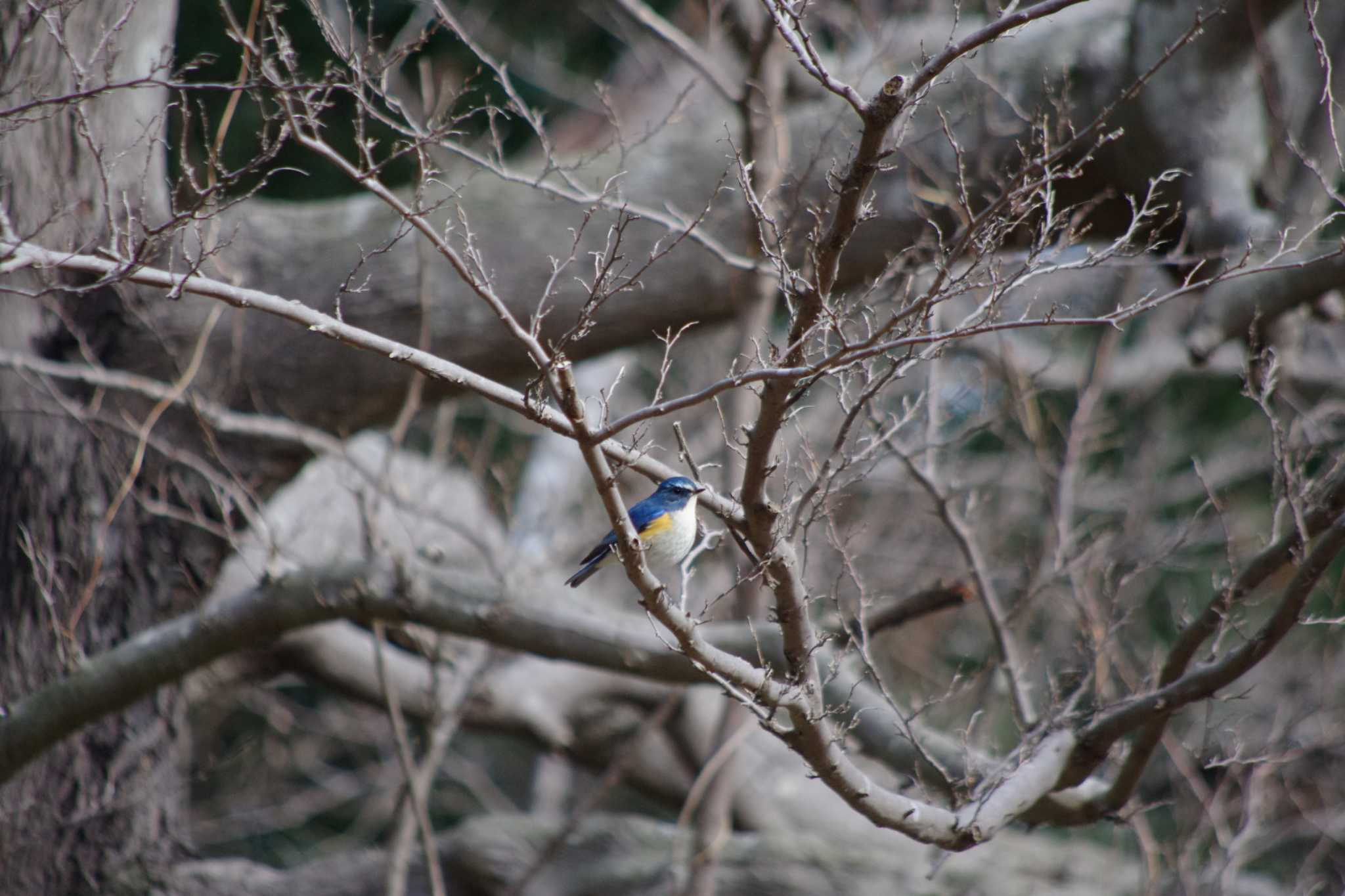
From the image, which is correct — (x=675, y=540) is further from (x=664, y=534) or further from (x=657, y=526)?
(x=657, y=526)

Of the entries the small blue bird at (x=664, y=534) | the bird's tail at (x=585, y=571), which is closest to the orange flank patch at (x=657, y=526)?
the small blue bird at (x=664, y=534)

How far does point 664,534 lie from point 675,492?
0.57ft

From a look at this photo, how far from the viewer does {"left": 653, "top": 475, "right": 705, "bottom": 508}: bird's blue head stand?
10.5 feet

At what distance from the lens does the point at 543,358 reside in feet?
7.32

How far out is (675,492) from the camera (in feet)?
12.8

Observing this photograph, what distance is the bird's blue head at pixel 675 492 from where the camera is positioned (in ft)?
10.5

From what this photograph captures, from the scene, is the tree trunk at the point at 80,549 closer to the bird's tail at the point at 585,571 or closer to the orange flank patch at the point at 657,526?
the bird's tail at the point at 585,571

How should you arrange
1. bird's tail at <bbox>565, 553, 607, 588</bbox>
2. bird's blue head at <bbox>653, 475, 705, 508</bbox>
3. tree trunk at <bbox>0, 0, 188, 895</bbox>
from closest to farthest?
bird's blue head at <bbox>653, 475, 705, 508</bbox> < bird's tail at <bbox>565, 553, 607, 588</bbox> < tree trunk at <bbox>0, 0, 188, 895</bbox>

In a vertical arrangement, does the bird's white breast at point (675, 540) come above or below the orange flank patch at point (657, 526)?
below

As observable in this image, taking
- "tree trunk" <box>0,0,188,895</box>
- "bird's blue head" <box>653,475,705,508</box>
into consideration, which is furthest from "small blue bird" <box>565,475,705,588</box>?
"tree trunk" <box>0,0,188,895</box>

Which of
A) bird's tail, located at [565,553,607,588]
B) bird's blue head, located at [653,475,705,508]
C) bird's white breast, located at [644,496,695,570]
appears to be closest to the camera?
bird's blue head, located at [653,475,705,508]

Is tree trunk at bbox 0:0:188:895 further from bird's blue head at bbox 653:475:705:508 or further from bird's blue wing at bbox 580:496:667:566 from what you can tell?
bird's blue head at bbox 653:475:705:508

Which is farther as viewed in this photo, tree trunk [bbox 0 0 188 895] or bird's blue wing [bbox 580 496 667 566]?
tree trunk [bbox 0 0 188 895]

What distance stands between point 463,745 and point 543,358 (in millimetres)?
12698
